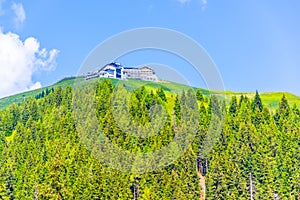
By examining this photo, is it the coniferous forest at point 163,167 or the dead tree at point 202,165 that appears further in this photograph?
the dead tree at point 202,165

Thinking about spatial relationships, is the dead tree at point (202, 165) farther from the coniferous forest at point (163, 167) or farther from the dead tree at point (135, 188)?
the dead tree at point (135, 188)

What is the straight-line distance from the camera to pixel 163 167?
84.5 m

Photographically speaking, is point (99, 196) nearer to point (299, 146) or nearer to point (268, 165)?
point (268, 165)

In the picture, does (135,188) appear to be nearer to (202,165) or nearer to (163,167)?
(163,167)

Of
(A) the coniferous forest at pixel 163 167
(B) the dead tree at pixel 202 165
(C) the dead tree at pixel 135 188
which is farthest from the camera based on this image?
(B) the dead tree at pixel 202 165

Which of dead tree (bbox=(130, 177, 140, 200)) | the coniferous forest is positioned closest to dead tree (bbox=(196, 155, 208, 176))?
the coniferous forest

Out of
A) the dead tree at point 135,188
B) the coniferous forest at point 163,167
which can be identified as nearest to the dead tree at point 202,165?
the coniferous forest at point 163,167

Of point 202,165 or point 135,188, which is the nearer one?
point 135,188

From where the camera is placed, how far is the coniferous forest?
258 ft

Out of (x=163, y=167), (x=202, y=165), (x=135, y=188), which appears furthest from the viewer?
(x=202, y=165)

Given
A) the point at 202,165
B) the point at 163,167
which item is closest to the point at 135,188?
the point at 163,167

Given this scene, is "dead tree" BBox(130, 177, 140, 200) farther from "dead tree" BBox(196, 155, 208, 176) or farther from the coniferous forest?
"dead tree" BBox(196, 155, 208, 176)

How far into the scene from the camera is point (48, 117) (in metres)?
126

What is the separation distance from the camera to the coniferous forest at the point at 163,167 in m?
78.6
